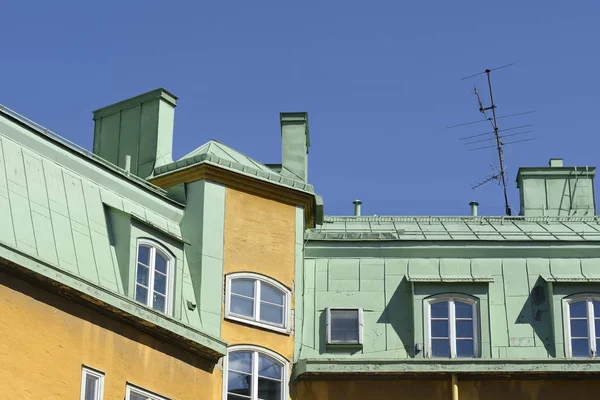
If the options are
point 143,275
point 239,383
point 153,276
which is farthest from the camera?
point 239,383

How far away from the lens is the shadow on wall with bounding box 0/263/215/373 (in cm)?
3325

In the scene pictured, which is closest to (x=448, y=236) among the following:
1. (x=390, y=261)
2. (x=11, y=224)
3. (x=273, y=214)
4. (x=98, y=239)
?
(x=390, y=261)

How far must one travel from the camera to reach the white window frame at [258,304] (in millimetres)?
38938

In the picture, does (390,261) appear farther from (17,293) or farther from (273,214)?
(17,293)

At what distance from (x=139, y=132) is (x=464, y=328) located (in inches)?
430

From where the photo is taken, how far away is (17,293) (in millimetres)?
33125

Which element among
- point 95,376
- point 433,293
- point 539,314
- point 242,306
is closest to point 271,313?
point 242,306

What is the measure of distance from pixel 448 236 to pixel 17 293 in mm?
13739

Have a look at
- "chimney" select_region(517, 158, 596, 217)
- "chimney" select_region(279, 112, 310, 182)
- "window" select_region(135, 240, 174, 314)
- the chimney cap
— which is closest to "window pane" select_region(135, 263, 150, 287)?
"window" select_region(135, 240, 174, 314)

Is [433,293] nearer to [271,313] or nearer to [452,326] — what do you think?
[452,326]

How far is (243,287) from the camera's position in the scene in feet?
130

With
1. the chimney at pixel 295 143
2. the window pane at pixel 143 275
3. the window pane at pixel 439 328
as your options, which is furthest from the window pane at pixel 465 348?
the window pane at pixel 143 275

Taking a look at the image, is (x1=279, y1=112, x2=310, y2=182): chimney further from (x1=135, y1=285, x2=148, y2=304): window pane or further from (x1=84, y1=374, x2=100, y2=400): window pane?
(x1=84, y1=374, x2=100, y2=400): window pane

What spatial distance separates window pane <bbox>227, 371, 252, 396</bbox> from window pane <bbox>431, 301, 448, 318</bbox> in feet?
16.6
